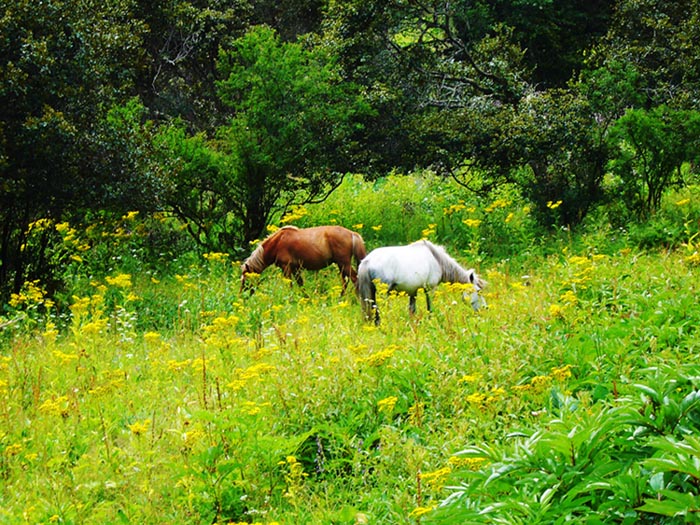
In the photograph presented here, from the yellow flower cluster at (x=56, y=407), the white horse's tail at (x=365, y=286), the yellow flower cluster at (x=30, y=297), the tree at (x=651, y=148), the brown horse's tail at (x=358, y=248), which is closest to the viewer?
the yellow flower cluster at (x=56, y=407)

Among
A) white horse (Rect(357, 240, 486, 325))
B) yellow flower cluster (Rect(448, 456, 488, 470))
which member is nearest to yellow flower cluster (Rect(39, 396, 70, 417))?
yellow flower cluster (Rect(448, 456, 488, 470))

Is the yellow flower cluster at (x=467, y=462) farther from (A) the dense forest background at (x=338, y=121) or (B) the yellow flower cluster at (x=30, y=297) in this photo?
(A) the dense forest background at (x=338, y=121)

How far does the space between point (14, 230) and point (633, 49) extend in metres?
11.2

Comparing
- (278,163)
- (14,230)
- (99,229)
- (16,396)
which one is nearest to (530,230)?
(278,163)

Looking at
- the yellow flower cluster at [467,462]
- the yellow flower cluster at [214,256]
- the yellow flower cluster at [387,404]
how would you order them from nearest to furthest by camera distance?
1. the yellow flower cluster at [467,462]
2. the yellow flower cluster at [387,404]
3. the yellow flower cluster at [214,256]

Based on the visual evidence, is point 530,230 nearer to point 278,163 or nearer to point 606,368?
point 278,163

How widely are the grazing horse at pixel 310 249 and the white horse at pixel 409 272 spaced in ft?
8.15

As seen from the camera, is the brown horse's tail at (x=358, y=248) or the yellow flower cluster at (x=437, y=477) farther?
the brown horse's tail at (x=358, y=248)

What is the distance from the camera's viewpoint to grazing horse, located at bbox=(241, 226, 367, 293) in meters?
12.2

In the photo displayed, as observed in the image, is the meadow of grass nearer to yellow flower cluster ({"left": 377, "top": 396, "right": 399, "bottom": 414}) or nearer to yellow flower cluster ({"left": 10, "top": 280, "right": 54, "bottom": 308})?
yellow flower cluster ({"left": 377, "top": 396, "right": 399, "bottom": 414})

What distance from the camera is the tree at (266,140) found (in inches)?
561

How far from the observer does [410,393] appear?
19.7ft

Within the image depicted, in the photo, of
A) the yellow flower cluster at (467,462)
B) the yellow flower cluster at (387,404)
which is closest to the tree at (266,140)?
the yellow flower cluster at (387,404)

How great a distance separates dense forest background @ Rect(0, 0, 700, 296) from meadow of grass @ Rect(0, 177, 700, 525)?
3.84 metres
